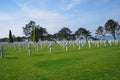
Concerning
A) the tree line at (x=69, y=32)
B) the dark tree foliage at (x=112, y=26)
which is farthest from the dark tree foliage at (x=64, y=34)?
the dark tree foliage at (x=112, y=26)

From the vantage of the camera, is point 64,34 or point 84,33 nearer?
point 84,33

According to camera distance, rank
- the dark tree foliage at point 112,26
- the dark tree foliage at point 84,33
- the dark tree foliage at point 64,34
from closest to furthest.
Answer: the dark tree foliage at point 112,26, the dark tree foliage at point 84,33, the dark tree foliage at point 64,34

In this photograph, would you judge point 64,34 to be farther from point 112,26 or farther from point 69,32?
point 112,26

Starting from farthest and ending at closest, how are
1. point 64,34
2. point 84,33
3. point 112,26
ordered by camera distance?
point 64,34 < point 84,33 < point 112,26

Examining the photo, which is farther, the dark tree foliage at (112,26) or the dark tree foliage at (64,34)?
the dark tree foliage at (64,34)

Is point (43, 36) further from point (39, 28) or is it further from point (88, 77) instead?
point (88, 77)

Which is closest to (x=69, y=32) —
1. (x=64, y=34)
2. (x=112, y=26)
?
(x=64, y=34)

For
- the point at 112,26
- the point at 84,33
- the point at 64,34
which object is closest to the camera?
the point at 112,26

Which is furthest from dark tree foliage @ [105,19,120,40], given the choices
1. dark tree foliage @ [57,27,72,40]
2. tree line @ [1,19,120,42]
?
dark tree foliage @ [57,27,72,40]

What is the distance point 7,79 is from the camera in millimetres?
8945

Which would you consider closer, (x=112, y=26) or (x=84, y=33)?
(x=112, y=26)

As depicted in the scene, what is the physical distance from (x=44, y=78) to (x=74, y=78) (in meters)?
1.28

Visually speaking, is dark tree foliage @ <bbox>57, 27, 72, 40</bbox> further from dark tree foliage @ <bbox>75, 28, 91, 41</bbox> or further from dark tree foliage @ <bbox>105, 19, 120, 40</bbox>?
dark tree foliage @ <bbox>105, 19, 120, 40</bbox>

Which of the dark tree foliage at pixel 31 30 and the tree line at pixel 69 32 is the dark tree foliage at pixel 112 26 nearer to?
the tree line at pixel 69 32
